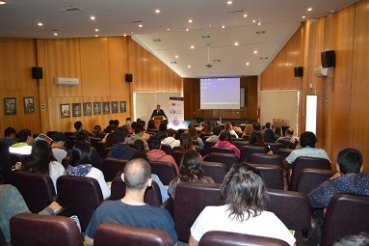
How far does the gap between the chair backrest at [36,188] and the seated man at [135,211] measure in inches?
52.0

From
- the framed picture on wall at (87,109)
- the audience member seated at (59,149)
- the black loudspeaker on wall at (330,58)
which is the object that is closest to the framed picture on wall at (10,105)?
the framed picture on wall at (87,109)

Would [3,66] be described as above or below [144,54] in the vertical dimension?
below

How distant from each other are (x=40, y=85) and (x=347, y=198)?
35.5ft

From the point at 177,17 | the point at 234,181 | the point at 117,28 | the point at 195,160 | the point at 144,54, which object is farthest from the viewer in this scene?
the point at 144,54

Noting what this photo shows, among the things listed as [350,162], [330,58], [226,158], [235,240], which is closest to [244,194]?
[235,240]

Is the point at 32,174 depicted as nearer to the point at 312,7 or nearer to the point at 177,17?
the point at 177,17

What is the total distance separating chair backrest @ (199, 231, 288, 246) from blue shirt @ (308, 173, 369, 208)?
1.52 meters

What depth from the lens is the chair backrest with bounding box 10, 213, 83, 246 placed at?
1849mm

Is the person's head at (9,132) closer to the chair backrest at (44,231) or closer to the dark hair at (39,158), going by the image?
the dark hair at (39,158)

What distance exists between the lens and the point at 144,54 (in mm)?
16328

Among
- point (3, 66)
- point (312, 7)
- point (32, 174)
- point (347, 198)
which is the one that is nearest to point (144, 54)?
point (3, 66)

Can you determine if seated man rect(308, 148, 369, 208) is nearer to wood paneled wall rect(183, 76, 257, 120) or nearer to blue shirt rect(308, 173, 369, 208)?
blue shirt rect(308, 173, 369, 208)

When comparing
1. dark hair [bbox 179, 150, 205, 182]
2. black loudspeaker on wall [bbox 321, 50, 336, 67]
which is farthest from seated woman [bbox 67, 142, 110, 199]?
black loudspeaker on wall [bbox 321, 50, 336, 67]

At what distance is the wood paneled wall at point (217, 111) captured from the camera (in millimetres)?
19734
